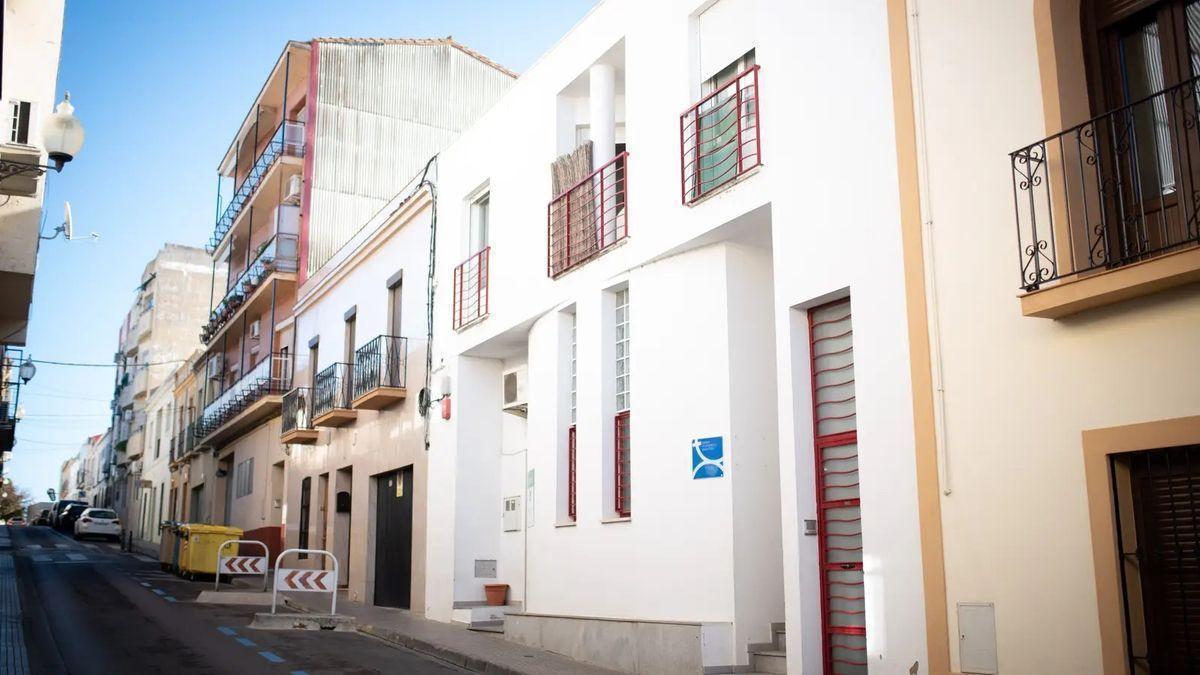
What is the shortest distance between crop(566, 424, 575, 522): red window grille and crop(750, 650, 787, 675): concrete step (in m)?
4.09

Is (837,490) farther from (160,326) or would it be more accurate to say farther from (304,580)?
(160,326)

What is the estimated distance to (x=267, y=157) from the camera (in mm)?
32812

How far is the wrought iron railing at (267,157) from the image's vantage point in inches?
1229

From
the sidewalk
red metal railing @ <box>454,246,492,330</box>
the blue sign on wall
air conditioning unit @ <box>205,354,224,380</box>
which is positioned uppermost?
air conditioning unit @ <box>205,354,224,380</box>

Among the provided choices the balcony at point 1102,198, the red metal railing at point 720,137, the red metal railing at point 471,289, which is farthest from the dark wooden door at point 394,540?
the balcony at point 1102,198

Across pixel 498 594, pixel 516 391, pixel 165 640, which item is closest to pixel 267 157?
pixel 516 391

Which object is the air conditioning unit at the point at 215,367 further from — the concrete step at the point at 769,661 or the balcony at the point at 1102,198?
the balcony at the point at 1102,198

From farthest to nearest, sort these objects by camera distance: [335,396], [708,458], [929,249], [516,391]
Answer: [335,396] → [516,391] → [708,458] → [929,249]

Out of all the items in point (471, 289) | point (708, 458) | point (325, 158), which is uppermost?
point (325, 158)

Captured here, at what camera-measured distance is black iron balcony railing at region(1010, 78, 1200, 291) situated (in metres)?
7.24

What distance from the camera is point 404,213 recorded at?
20.5 m

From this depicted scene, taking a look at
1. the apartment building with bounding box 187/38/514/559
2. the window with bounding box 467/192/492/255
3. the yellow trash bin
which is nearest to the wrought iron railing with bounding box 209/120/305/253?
the apartment building with bounding box 187/38/514/559

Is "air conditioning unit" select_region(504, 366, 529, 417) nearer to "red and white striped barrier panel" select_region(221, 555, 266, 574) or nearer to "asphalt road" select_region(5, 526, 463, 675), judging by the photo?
"asphalt road" select_region(5, 526, 463, 675)

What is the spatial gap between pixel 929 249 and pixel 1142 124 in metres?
1.67
